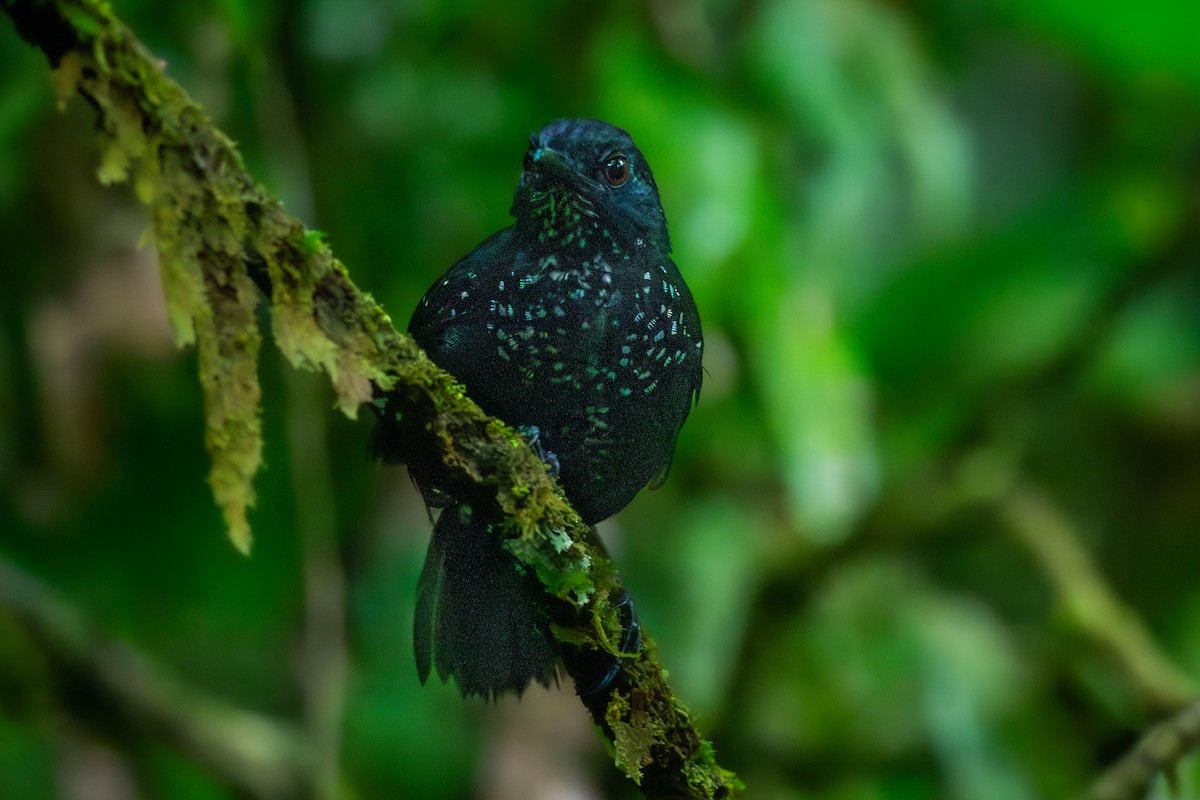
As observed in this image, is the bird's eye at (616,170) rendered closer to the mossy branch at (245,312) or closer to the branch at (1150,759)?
the mossy branch at (245,312)

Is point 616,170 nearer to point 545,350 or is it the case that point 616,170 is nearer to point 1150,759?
point 545,350

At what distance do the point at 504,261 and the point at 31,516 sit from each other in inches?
123

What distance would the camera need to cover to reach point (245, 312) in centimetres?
132

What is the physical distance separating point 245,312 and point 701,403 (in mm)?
2934

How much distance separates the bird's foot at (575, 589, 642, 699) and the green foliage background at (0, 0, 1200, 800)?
4.91ft

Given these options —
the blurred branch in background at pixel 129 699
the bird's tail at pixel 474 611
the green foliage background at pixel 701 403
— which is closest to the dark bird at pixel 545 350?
the bird's tail at pixel 474 611

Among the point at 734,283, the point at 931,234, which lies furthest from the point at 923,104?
the point at 734,283

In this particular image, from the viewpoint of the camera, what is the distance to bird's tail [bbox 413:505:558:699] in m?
1.42

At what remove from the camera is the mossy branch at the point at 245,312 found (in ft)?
3.81

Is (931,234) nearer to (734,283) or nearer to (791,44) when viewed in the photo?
(791,44)

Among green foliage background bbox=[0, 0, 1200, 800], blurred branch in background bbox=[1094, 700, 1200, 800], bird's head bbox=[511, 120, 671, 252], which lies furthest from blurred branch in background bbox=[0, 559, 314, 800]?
bird's head bbox=[511, 120, 671, 252]

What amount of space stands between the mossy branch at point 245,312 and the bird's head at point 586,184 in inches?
9.3

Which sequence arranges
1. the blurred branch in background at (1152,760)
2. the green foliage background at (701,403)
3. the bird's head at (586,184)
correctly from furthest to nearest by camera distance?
the green foliage background at (701,403), the blurred branch in background at (1152,760), the bird's head at (586,184)

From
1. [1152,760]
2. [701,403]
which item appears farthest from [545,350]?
[701,403]
